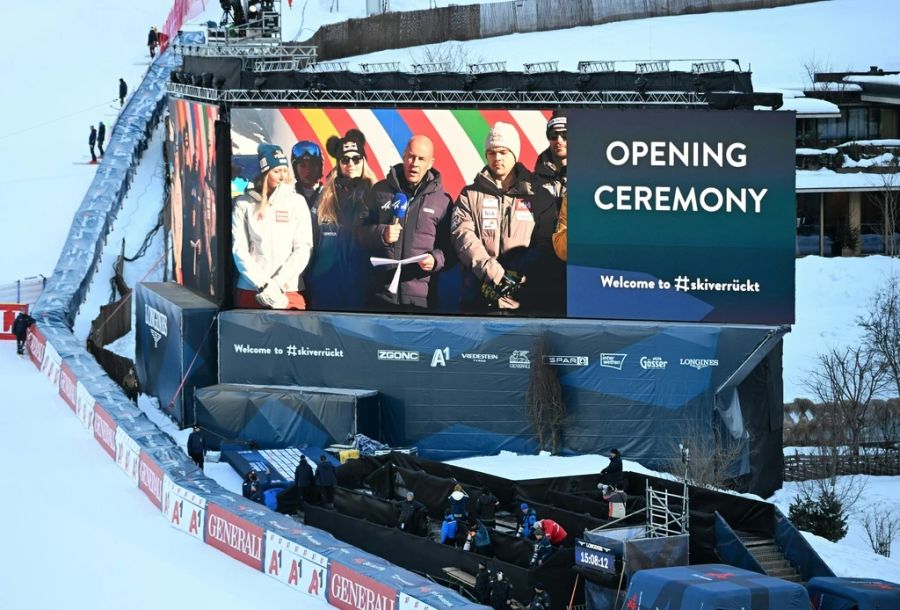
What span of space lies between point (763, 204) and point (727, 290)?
187cm

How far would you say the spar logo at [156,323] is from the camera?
42.1 meters

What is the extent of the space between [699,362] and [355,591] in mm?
12095

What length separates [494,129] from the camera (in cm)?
3784

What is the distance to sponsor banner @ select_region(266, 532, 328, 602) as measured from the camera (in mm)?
28188

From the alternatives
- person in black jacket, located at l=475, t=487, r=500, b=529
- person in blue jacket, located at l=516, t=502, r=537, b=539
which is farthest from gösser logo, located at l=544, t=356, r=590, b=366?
person in blue jacket, located at l=516, t=502, r=537, b=539

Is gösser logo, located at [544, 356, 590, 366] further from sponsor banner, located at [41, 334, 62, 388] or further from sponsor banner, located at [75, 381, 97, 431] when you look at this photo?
sponsor banner, located at [41, 334, 62, 388]

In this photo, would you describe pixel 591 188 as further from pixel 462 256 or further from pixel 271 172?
pixel 271 172

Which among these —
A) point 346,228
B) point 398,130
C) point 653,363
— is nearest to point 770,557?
point 653,363

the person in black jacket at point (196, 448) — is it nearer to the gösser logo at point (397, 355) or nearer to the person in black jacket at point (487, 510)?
the gösser logo at point (397, 355)

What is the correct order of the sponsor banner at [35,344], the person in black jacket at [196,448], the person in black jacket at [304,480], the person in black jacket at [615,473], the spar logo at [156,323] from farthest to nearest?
the sponsor banner at [35,344] → the spar logo at [156,323] → the person in black jacket at [196,448] → the person in black jacket at [304,480] → the person in black jacket at [615,473]

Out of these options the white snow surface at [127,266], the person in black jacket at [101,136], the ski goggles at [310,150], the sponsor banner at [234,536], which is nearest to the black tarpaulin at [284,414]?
the white snow surface at [127,266]

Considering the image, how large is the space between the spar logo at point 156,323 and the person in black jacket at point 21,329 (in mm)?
3841

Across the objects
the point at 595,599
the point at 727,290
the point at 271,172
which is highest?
the point at 271,172

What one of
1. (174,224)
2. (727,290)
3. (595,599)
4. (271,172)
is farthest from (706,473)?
(174,224)
